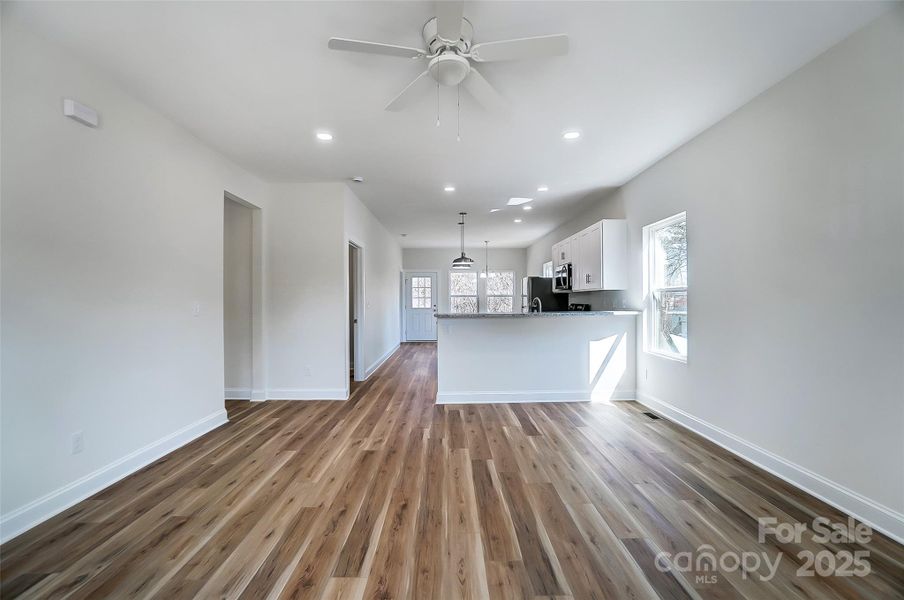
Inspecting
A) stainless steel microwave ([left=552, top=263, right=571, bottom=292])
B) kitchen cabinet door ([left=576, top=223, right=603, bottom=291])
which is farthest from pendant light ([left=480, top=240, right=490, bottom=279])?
kitchen cabinet door ([left=576, top=223, right=603, bottom=291])

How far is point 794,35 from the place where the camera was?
1.88 m

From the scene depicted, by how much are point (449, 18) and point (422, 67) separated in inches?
26.7

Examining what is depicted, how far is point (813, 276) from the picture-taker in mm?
2113

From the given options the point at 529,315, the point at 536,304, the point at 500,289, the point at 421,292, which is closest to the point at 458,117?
the point at 529,315

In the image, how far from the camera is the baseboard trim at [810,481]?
174 centimetres

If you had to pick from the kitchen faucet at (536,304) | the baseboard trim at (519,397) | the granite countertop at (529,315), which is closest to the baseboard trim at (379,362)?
the baseboard trim at (519,397)

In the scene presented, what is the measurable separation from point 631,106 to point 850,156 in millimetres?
1319

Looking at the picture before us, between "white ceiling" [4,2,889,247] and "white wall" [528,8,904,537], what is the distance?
30 cm

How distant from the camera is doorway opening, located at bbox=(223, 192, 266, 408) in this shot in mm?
4125

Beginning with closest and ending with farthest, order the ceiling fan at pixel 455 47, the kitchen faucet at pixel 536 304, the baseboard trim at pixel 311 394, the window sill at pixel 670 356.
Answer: the ceiling fan at pixel 455 47
the window sill at pixel 670 356
the baseboard trim at pixel 311 394
the kitchen faucet at pixel 536 304

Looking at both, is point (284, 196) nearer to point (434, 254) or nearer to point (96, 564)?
point (96, 564)

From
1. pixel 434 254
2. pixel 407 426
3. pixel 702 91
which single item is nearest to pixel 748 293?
pixel 702 91

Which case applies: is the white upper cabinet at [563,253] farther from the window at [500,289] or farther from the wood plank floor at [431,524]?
the window at [500,289]

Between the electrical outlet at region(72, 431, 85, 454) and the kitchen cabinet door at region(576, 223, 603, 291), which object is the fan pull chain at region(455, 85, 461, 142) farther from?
the electrical outlet at region(72, 431, 85, 454)
